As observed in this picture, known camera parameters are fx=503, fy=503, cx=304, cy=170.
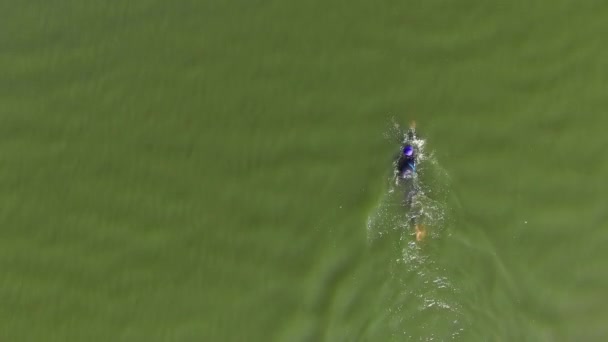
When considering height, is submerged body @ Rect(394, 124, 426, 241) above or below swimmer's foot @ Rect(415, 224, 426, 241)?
above

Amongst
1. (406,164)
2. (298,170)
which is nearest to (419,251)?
(406,164)

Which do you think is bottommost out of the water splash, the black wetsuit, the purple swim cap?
the water splash

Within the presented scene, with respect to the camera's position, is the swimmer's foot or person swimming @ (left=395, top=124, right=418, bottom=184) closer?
the swimmer's foot

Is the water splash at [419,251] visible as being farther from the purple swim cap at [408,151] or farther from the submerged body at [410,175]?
the purple swim cap at [408,151]

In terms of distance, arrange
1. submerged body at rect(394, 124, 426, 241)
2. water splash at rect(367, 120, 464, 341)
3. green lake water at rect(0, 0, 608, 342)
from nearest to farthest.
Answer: water splash at rect(367, 120, 464, 341) < green lake water at rect(0, 0, 608, 342) < submerged body at rect(394, 124, 426, 241)

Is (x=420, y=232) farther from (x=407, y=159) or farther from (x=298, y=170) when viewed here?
(x=298, y=170)

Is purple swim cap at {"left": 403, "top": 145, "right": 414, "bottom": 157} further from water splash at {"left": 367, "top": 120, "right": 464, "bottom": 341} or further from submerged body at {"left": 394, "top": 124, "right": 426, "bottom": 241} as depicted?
water splash at {"left": 367, "top": 120, "right": 464, "bottom": 341}

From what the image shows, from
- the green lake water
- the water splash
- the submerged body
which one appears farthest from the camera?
the submerged body

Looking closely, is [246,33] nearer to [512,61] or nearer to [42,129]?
[42,129]

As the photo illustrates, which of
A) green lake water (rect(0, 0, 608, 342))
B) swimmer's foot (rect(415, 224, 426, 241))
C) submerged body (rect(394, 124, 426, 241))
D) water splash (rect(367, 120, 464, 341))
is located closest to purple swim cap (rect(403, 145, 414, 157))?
submerged body (rect(394, 124, 426, 241))
